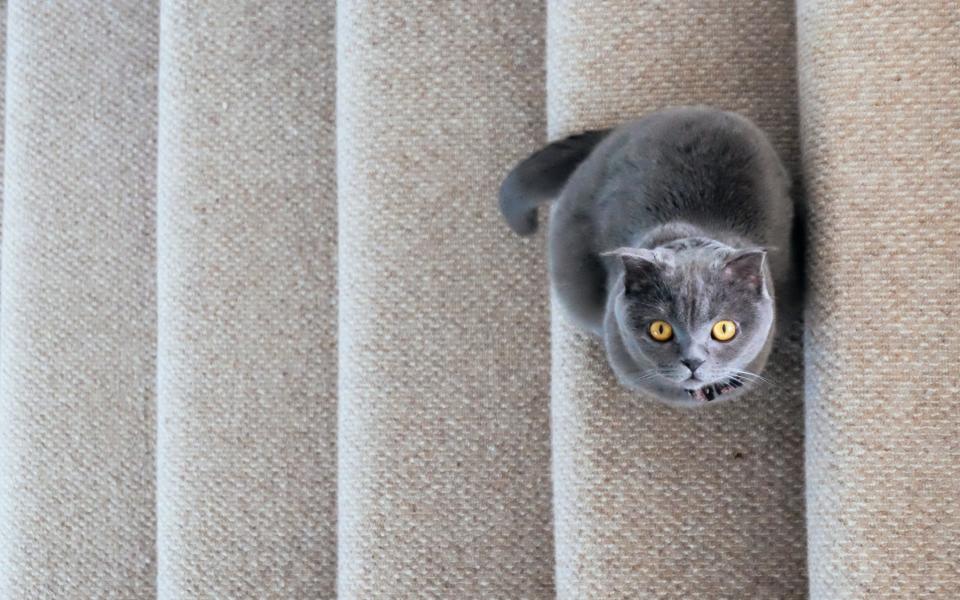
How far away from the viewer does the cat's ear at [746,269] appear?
87 centimetres

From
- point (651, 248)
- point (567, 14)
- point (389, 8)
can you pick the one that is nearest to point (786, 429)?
point (651, 248)

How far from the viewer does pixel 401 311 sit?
4.14 ft

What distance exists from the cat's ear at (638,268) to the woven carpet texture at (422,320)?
220 mm

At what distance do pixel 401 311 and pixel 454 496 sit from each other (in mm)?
279

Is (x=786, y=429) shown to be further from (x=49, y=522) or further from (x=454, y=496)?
(x=49, y=522)

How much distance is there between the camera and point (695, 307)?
0.90m

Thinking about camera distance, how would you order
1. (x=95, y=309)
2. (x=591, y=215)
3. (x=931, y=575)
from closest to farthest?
(x=931, y=575)
(x=591, y=215)
(x=95, y=309)

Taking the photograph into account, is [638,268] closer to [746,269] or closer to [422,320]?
[746,269]

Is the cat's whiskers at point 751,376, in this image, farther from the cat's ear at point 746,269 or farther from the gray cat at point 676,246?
the cat's ear at point 746,269

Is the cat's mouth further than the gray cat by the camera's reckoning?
Yes

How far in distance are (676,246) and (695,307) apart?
75 millimetres

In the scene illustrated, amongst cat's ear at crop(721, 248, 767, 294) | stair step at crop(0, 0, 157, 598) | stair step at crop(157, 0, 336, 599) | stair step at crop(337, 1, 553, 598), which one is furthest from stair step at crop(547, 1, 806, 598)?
stair step at crop(0, 0, 157, 598)

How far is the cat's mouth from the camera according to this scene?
1014 mm

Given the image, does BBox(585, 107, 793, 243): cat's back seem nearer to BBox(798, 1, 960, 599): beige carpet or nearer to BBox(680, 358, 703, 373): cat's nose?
BBox(798, 1, 960, 599): beige carpet
